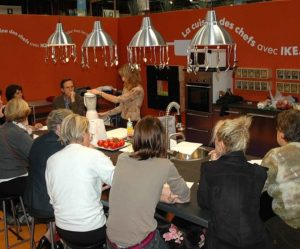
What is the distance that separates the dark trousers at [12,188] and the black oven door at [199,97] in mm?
3583

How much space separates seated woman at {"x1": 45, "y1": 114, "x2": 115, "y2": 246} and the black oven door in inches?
155

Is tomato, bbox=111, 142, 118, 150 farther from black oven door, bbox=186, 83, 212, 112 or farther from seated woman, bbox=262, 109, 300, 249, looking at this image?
black oven door, bbox=186, 83, 212, 112

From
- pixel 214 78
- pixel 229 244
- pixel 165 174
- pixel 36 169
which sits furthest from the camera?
pixel 214 78

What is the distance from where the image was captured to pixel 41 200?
9.70 feet

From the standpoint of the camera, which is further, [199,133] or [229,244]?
[199,133]

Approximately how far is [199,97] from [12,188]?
12.3ft

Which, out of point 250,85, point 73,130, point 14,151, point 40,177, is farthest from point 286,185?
point 250,85

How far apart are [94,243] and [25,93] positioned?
16.0ft

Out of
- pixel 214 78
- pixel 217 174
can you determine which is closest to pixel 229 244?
pixel 217 174

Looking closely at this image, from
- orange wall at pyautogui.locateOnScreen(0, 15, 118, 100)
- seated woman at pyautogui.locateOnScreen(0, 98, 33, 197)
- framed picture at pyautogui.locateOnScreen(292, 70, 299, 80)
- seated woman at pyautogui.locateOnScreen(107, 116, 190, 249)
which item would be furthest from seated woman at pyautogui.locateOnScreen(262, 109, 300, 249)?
orange wall at pyautogui.locateOnScreen(0, 15, 118, 100)

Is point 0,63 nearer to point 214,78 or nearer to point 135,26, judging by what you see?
point 135,26

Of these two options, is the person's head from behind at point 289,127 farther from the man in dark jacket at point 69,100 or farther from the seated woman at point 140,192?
the man in dark jacket at point 69,100

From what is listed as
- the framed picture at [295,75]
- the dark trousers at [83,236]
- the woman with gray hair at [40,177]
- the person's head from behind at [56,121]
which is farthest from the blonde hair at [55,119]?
the framed picture at [295,75]

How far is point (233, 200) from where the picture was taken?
7.23 ft
